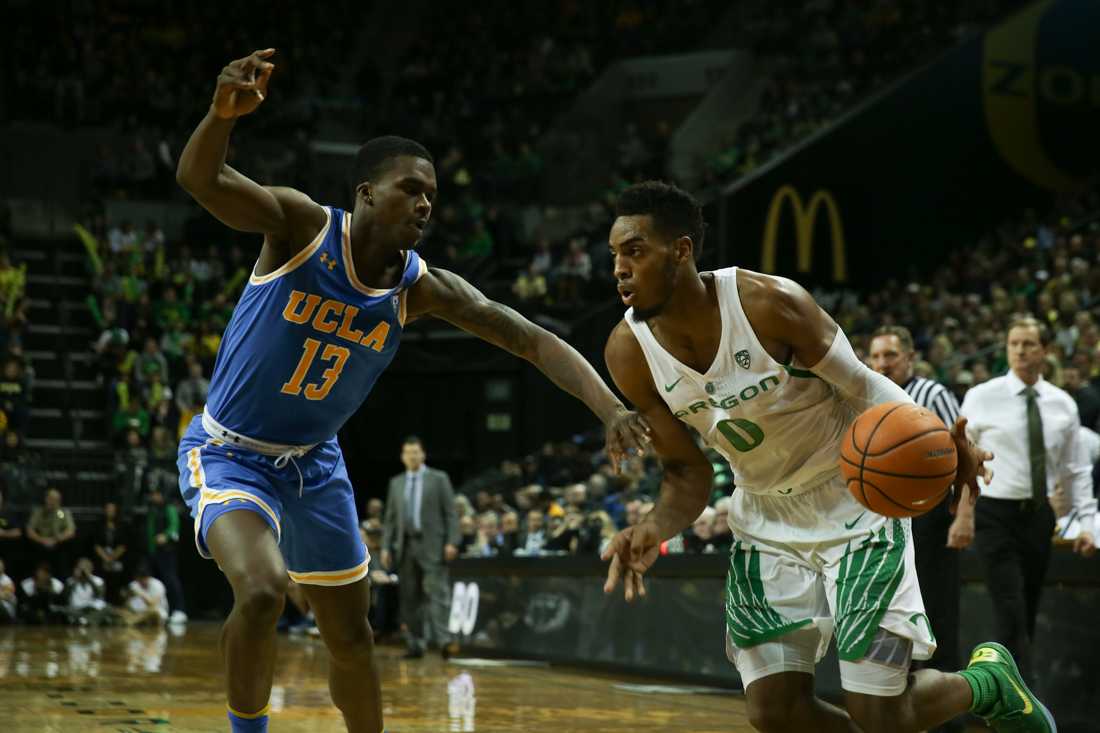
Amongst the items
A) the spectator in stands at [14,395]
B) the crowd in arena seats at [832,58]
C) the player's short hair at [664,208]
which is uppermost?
the crowd in arena seats at [832,58]

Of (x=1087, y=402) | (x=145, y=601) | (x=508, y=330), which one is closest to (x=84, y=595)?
(x=145, y=601)

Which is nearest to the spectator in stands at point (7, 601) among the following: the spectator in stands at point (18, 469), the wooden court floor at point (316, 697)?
the spectator in stands at point (18, 469)

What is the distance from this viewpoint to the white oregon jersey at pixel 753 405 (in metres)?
4.54

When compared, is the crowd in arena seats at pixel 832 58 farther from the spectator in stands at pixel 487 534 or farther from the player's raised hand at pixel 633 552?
the player's raised hand at pixel 633 552

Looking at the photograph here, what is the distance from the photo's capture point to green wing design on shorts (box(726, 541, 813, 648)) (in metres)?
4.58

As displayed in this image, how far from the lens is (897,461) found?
4363mm

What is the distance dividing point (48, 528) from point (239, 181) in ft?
48.1

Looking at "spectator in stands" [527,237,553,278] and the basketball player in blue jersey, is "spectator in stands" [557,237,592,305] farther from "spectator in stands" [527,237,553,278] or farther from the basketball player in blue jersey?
the basketball player in blue jersey

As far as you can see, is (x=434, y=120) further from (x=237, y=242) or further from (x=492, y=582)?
(x=492, y=582)

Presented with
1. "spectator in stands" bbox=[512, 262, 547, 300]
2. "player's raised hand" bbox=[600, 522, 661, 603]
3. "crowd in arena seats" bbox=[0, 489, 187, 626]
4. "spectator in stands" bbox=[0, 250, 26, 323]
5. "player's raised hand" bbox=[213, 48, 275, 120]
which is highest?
"spectator in stands" bbox=[512, 262, 547, 300]

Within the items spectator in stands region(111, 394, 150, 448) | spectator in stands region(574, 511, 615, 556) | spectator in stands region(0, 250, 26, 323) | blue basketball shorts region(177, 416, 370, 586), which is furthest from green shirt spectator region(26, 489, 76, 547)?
blue basketball shorts region(177, 416, 370, 586)

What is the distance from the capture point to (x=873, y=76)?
24156mm

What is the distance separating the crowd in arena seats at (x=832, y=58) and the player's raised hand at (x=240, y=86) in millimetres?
18622

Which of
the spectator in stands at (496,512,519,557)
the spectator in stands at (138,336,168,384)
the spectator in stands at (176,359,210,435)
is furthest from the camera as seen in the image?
the spectator in stands at (138,336,168,384)
